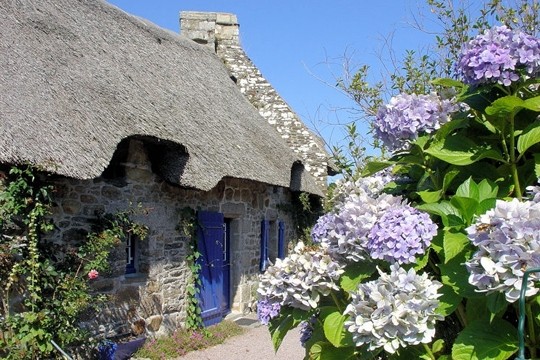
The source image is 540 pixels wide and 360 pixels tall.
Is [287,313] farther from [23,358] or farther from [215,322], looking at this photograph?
[215,322]

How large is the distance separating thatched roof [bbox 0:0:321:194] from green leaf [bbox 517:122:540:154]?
4.27 metres

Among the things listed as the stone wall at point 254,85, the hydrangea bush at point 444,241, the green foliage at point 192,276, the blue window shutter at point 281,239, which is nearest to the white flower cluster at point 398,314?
the hydrangea bush at point 444,241

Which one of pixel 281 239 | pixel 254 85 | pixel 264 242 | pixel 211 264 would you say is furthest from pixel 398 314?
pixel 254 85

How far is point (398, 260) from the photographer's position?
1.73 metres

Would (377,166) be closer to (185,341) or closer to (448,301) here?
(448,301)

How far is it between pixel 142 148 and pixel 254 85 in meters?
6.95

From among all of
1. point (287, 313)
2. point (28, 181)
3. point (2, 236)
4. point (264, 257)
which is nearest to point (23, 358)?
point (2, 236)

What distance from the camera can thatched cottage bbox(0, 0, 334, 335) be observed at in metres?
5.75

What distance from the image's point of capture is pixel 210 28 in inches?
548

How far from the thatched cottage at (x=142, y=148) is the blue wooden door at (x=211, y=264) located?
0.03m

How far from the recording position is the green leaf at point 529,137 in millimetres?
1751

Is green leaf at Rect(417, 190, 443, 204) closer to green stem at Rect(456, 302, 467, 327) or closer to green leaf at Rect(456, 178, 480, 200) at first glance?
green leaf at Rect(456, 178, 480, 200)

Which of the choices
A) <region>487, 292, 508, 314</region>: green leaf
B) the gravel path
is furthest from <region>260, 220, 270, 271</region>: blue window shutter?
Answer: <region>487, 292, 508, 314</region>: green leaf

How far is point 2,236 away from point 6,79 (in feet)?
4.94
